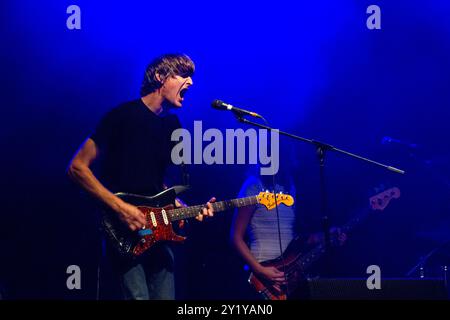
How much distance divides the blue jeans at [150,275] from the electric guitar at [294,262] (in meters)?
1.05

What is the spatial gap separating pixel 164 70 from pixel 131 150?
684 mm

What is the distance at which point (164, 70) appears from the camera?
13.4 feet

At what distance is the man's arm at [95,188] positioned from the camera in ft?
11.5

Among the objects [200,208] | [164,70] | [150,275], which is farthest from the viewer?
[164,70]

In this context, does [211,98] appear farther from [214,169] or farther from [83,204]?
[83,204]

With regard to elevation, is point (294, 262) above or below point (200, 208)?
below

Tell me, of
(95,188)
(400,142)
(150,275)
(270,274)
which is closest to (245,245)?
(270,274)

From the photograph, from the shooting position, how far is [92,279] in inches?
188

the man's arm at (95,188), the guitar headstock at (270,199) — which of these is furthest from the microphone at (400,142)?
the man's arm at (95,188)

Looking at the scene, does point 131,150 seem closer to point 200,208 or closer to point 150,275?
point 200,208

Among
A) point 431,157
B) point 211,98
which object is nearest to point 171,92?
point 211,98

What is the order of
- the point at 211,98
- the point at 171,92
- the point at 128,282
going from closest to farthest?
the point at 128,282, the point at 171,92, the point at 211,98

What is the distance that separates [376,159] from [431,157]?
0.49 meters
